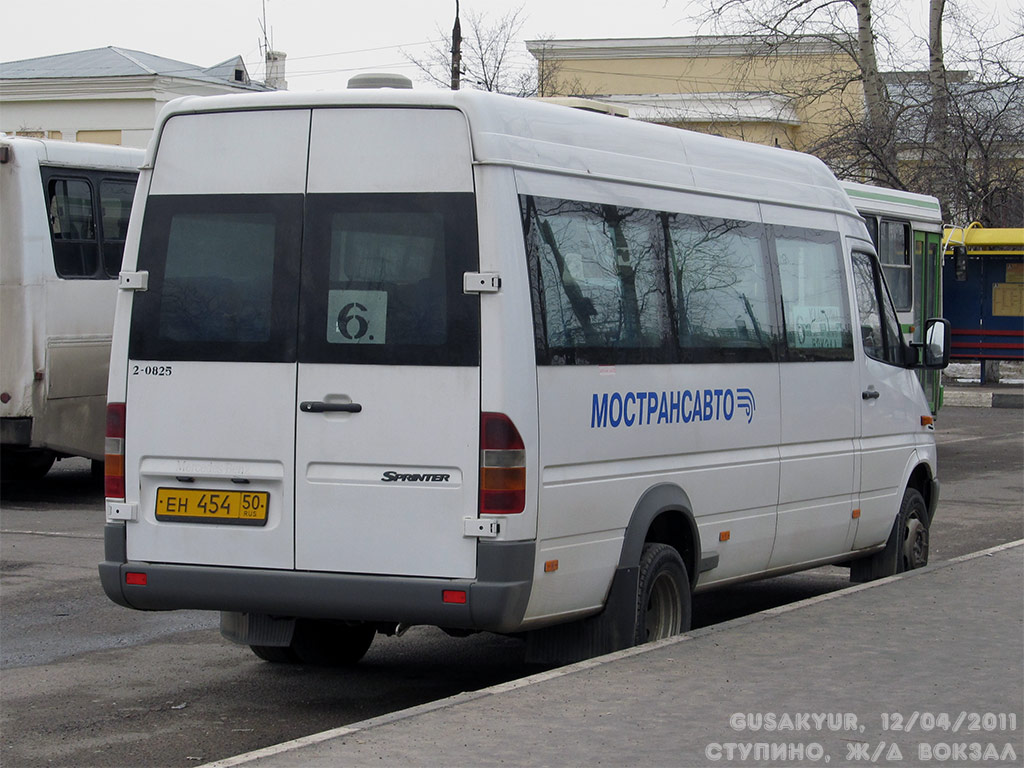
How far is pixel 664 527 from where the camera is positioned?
24.8ft

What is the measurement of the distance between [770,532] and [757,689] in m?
2.06

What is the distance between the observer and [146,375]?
6.75 m

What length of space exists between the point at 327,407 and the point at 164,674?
82.3 inches

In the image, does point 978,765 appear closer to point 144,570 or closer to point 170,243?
point 144,570

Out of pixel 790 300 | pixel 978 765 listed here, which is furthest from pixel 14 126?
pixel 978 765

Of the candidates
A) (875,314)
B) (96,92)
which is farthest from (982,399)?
(96,92)

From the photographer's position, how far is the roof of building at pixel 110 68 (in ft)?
164

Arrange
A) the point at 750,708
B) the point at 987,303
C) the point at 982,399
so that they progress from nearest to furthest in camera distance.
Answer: the point at 750,708 → the point at 982,399 → the point at 987,303

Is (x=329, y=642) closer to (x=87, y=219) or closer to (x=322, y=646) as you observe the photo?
(x=322, y=646)

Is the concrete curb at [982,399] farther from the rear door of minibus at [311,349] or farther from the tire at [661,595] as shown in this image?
the rear door of minibus at [311,349]

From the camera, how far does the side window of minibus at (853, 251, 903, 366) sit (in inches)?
371

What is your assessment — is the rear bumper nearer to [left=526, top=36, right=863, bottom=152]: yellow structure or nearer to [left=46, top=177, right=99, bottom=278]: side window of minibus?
[left=46, top=177, right=99, bottom=278]: side window of minibus

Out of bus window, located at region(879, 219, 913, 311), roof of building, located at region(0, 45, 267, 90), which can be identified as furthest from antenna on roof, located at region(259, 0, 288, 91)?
bus window, located at region(879, 219, 913, 311)

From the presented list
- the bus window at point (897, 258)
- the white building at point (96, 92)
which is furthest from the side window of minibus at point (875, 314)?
the white building at point (96, 92)
